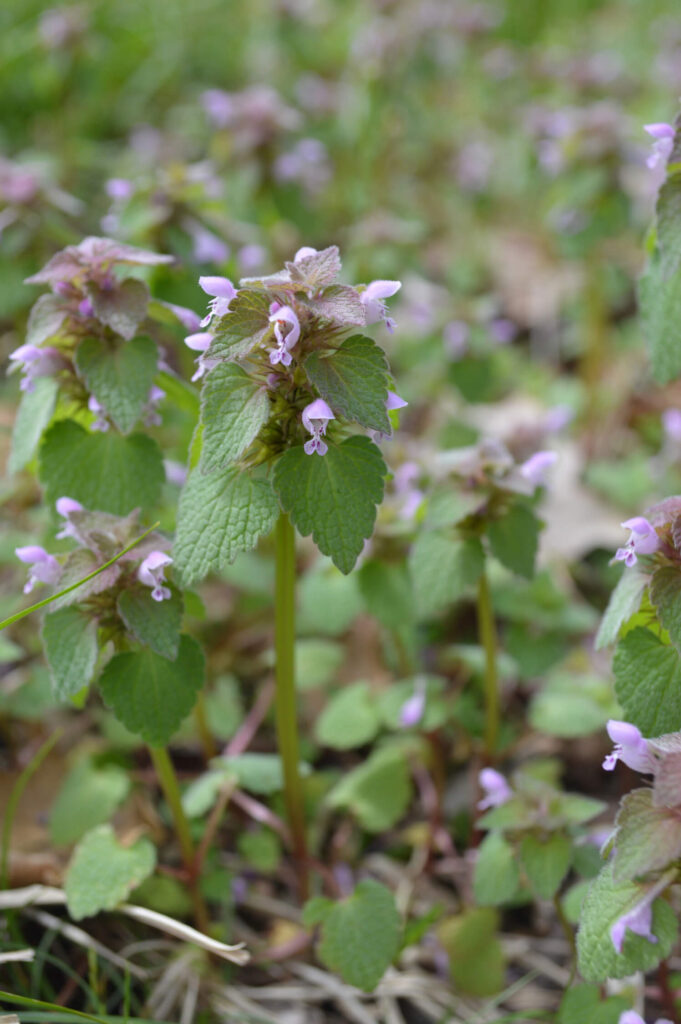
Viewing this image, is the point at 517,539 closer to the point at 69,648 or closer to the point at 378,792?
the point at 378,792

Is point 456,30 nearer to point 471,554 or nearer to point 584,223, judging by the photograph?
point 584,223

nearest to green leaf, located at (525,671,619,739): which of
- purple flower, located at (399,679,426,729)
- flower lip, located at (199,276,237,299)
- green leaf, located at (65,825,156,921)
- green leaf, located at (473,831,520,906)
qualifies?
purple flower, located at (399,679,426,729)

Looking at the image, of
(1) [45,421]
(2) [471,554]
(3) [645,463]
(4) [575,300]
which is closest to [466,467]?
(2) [471,554]

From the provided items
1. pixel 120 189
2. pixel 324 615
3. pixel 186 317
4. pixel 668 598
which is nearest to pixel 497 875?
pixel 668 598

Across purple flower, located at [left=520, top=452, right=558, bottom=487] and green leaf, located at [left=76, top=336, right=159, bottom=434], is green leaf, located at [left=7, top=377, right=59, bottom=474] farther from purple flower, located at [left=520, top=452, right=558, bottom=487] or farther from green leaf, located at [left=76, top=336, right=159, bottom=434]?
purple flower, located at [left=520, top=452, right=558, bottom=487]

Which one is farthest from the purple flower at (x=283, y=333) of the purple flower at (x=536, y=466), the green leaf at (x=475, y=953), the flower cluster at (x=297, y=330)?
the green leaf at (x=475, y=953)

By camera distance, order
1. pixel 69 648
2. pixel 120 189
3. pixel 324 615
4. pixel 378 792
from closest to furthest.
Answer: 1. pixel 69 648
2. pixel 378 792
3. pixel 324 615
4. pixel 120 189

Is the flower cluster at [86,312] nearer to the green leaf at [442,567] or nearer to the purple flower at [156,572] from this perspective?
the purple flower at [156,572]
